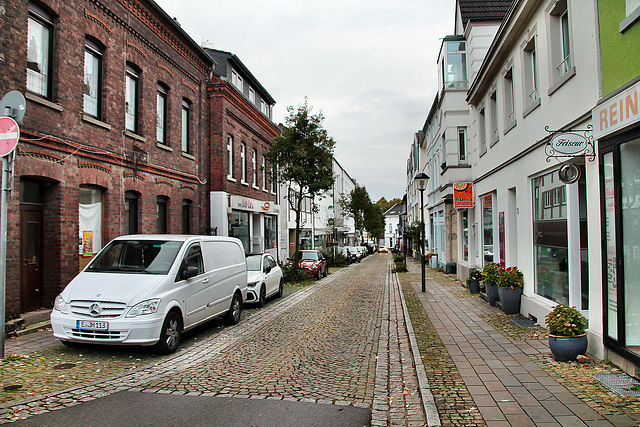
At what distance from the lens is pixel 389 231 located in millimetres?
118812

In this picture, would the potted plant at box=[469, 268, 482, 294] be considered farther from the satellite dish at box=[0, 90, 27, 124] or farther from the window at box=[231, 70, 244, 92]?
the window at box=[231, 70, 244, 92]

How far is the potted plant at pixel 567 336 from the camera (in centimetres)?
618

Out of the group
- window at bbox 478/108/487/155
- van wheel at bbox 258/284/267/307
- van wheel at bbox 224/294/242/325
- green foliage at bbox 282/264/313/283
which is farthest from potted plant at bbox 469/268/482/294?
green foliage at bbox 282/264/313/283

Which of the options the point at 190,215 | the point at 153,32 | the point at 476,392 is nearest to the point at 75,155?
the point at 153,32

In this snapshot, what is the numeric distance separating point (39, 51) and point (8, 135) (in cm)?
428

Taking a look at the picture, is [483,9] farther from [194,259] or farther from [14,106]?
[14,106]

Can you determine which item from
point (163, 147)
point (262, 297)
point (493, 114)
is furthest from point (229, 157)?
point (493, 114)

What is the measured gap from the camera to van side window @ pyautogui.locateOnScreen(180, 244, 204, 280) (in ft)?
27.0

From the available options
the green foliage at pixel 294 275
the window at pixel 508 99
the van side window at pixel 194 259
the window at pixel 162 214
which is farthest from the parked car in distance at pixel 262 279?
the window at pixel 508 99

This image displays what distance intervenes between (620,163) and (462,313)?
6.01 m

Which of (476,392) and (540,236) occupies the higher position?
(540,236)

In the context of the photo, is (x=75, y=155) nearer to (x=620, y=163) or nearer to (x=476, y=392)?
(x=476, y=392)

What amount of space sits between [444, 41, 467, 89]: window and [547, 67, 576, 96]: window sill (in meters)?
12.4

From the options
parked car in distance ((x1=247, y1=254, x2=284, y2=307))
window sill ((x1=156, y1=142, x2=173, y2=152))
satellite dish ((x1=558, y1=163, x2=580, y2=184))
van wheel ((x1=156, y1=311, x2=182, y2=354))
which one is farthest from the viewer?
window sill ((x1=156, y1=142, x2=173, y2=152))
